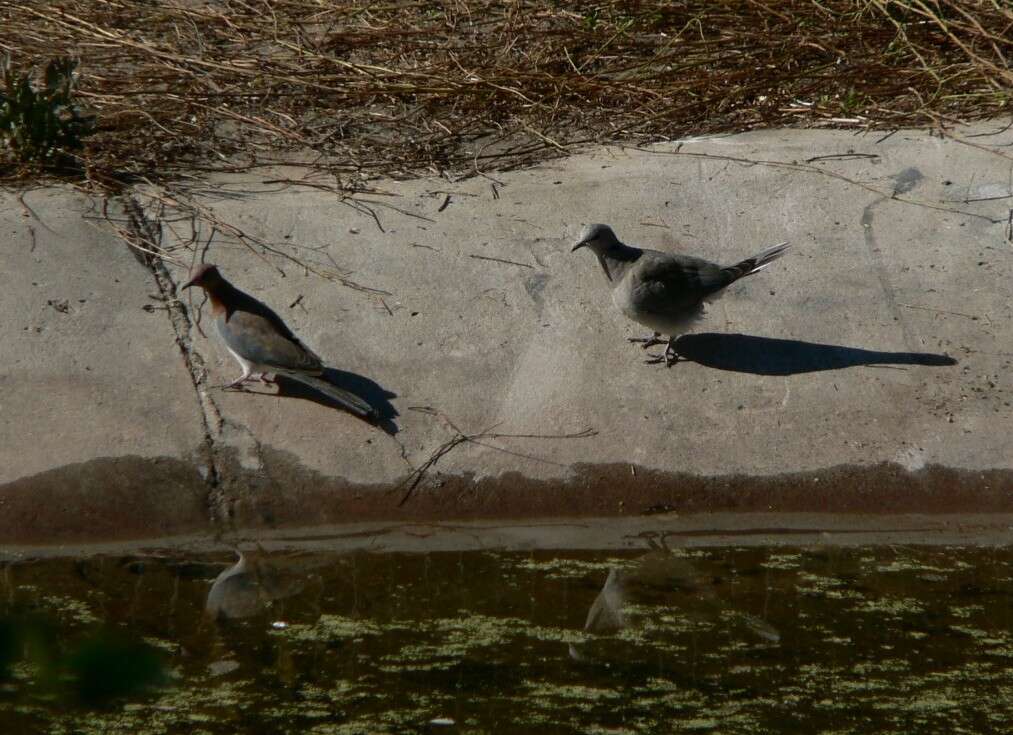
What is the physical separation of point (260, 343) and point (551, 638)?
190cm

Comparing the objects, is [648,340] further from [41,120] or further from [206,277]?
[41,120]

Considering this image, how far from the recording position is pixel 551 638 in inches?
177

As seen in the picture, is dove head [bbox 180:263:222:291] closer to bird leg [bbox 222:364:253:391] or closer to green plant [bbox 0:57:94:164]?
bird leg [bbox 222:364:253:391]

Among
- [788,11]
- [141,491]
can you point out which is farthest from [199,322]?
[788,11]

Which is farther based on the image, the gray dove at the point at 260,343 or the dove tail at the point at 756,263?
the dove tail at the point at 756,263

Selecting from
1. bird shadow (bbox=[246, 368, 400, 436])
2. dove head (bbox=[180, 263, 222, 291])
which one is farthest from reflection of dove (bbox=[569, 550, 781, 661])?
dove head (bbox=[180, 263, 222, 291])

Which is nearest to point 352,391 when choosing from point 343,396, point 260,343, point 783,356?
point 343,396

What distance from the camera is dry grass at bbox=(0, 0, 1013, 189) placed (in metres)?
7.75

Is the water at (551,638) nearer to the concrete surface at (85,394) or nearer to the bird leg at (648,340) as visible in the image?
the concrete surface at (85,394)

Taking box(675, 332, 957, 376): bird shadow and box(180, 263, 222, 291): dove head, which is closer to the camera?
box(180, 263, 222, 291): dove head

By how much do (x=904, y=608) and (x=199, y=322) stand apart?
3330 mm

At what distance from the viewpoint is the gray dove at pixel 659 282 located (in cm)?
595

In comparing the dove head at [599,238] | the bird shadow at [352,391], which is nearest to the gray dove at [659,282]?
the dove head at [599,238]

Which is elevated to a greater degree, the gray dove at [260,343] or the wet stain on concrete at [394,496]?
the gray dove at [260,343]
